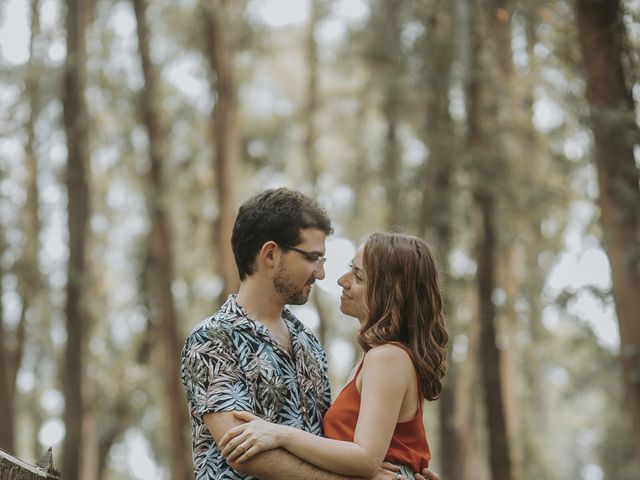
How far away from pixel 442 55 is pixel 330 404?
1620 centimetres

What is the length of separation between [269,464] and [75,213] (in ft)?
54.5

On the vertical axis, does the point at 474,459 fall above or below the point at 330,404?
below

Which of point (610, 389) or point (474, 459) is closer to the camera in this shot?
point (474, 459)

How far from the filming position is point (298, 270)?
4.10 meters

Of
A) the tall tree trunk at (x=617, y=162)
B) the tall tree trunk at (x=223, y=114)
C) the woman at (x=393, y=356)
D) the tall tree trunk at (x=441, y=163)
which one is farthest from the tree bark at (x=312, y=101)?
the woman at (x=393, y=356)

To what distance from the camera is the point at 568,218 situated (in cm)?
1988

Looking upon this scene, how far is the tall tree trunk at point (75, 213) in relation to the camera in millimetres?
18688

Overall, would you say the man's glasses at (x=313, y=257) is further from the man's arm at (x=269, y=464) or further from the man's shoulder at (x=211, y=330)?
the man's arm at (x=269, y=464)

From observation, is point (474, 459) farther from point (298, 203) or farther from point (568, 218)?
point (298, 203)

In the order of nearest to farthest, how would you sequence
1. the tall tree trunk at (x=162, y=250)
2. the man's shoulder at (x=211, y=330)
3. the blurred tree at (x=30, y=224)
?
the man's shoulder at (x=211, y=330) → the tall tree trunk at (x=162, y=250) → the blurred tree at (x=30, y=224)

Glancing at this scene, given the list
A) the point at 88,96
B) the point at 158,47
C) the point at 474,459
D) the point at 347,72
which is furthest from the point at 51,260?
the point at 474,459

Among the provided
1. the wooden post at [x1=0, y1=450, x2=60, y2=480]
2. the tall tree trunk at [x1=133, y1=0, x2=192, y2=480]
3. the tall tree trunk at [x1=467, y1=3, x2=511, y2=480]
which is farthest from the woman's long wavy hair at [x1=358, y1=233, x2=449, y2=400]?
the tall tree trunk at [x1=133, y1=0, x2=192, y2=480]

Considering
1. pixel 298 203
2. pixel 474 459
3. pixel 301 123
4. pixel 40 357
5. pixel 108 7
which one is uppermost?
pixel 108 7

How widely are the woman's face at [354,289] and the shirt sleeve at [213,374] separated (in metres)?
0.52
